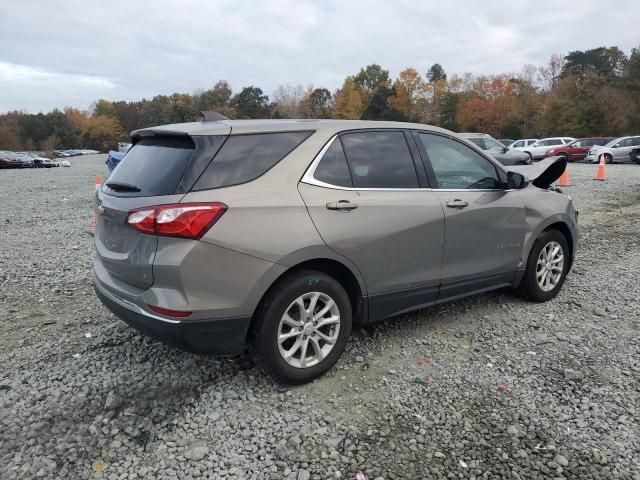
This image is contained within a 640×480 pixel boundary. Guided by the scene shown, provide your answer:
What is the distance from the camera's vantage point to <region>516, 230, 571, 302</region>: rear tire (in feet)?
15.5

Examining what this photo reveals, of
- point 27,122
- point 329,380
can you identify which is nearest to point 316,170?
point 329,380

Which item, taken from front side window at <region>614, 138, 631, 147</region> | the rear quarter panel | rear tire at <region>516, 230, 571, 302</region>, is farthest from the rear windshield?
front side window at <region>614, 138, 631, 147</region>

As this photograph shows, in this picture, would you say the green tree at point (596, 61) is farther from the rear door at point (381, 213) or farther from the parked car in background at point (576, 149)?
the rear door at point (381, 213)

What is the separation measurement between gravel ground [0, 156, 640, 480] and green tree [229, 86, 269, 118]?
82615 millimetres

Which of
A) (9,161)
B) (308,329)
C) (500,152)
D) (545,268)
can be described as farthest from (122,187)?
(9,161)

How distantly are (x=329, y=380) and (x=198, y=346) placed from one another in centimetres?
100

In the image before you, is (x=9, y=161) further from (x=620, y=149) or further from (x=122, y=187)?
(x=122, y=187)

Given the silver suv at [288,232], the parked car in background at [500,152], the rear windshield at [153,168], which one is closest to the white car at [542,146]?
the parked car in background at [500,152]

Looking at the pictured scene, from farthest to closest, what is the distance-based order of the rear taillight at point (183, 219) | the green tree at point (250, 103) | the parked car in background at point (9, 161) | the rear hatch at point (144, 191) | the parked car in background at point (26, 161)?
1. the green tree at point (250, 103)
2. the parked car in background at point (26, 161)
3. the parked car in background at point (9, 161)
4. the rear hatch at point (144, 191)
5. the rear taillight at point (183, 219)

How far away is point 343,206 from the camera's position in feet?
11.1

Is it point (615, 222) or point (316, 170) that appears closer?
point (316, 170)

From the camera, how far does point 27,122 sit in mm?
93812

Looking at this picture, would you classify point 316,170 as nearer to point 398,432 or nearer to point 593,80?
point 398,432

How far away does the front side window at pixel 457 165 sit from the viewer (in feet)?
13.4
